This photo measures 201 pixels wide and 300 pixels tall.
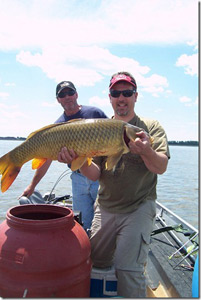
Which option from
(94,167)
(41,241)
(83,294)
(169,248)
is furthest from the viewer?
(169,248)

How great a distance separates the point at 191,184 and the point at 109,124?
1740cm

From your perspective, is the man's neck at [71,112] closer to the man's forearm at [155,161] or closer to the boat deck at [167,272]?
the man's forearm at [155,161]

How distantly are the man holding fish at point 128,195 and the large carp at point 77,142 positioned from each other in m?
0.05

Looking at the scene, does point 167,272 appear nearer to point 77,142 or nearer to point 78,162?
point 78,162

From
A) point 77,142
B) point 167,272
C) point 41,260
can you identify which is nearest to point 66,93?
point 77,142

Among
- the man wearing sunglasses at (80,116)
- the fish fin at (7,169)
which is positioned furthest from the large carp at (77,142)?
the man wearing sunglasses at (80,116)

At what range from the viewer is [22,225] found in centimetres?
219

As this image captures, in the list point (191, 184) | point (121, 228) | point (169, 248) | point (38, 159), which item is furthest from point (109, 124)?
point (191, 184)

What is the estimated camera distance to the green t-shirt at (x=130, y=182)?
308cm

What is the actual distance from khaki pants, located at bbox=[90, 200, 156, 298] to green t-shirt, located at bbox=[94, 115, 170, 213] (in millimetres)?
79

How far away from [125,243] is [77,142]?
3.46ft

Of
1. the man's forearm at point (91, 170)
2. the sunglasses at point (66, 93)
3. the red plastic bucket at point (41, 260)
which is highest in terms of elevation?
the sunglasses at point (66, 93)

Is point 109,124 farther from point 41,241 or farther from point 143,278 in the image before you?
point 143,278

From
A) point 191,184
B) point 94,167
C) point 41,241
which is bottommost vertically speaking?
point 191,184
